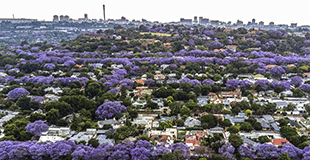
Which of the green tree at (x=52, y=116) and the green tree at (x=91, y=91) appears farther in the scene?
the green tree at (x=91, y=91)

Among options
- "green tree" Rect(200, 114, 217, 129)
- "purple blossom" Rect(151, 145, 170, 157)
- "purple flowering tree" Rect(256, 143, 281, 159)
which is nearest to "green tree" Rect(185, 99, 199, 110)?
"green tree" Rect(200, 114, 217, 129)

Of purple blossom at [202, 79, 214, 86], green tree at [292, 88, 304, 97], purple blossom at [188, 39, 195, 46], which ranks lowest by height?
green tree at [292, 88, 304, 97]

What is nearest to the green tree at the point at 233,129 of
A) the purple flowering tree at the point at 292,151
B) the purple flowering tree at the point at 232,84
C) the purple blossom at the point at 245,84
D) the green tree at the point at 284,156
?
the purple flowering tree at the point at 292,151

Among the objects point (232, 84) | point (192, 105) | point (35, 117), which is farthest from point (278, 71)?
point (35, 117)

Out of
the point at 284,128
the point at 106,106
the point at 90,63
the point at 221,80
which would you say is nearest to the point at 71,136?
the point at 106,106

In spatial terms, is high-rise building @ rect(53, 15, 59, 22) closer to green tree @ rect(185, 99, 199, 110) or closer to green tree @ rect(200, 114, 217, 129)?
green tree @ rect(185, 99, 199, 110)

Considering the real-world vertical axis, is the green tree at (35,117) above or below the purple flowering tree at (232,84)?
below

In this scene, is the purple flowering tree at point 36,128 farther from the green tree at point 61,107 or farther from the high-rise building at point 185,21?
the high-rise building at point 185,21
